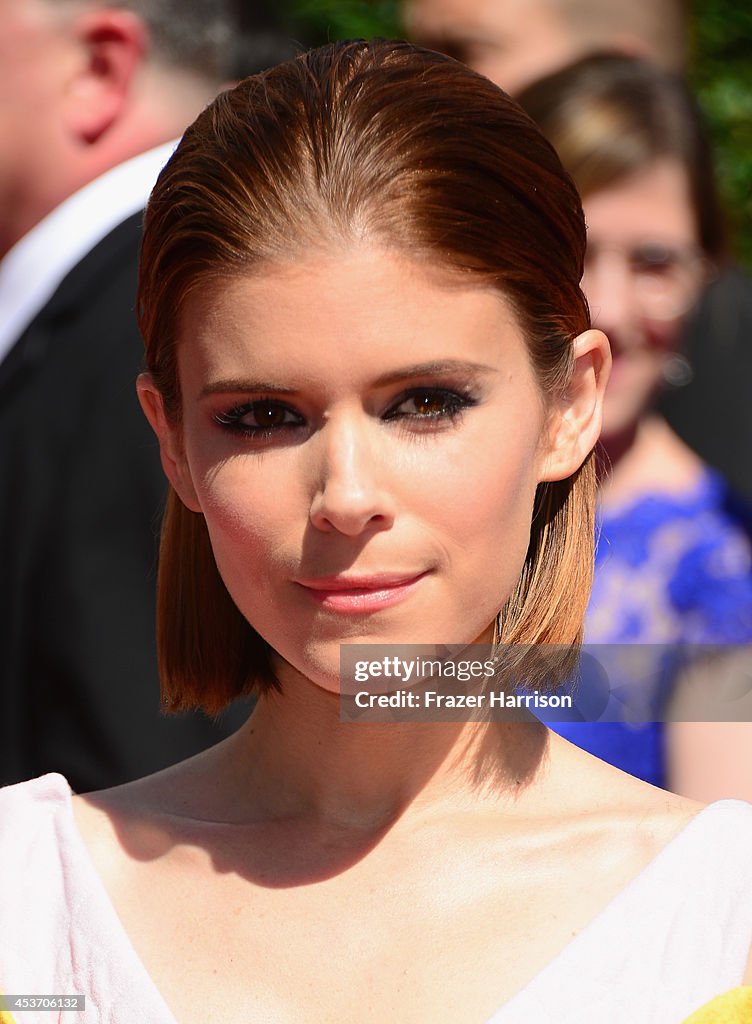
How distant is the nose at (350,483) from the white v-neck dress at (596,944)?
0.51 metres

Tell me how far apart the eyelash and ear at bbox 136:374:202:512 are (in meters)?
0.16

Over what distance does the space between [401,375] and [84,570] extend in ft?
3.83

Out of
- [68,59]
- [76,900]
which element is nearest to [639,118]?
[68,59]

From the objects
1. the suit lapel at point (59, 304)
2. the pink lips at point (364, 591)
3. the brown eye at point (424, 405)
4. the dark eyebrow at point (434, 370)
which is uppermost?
the suit lapel at point (59, 304)

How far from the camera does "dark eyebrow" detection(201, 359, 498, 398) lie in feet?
4.99

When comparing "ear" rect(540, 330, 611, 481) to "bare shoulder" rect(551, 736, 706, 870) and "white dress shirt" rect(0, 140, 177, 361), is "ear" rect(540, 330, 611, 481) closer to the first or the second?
"bare shoulder" rect(551, 736, 706, 870)

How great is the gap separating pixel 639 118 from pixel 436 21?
0.91 meters

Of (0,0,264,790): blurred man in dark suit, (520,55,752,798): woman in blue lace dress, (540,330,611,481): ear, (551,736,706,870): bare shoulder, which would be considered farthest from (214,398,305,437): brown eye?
(520,55,752,798): woman in blue lace dress

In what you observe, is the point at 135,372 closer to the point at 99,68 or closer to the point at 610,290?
the point at 99,68

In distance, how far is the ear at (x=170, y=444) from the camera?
5.78 feet

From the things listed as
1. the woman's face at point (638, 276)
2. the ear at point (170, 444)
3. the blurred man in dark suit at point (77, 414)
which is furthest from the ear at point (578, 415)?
the woman's face at point (638, 276)

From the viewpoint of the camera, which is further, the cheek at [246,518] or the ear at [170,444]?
the ear at [170,444]

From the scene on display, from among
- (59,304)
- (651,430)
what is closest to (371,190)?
(59,304)

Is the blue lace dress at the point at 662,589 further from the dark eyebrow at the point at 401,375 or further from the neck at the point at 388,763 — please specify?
the dark eyebrow at the point at 401,375
